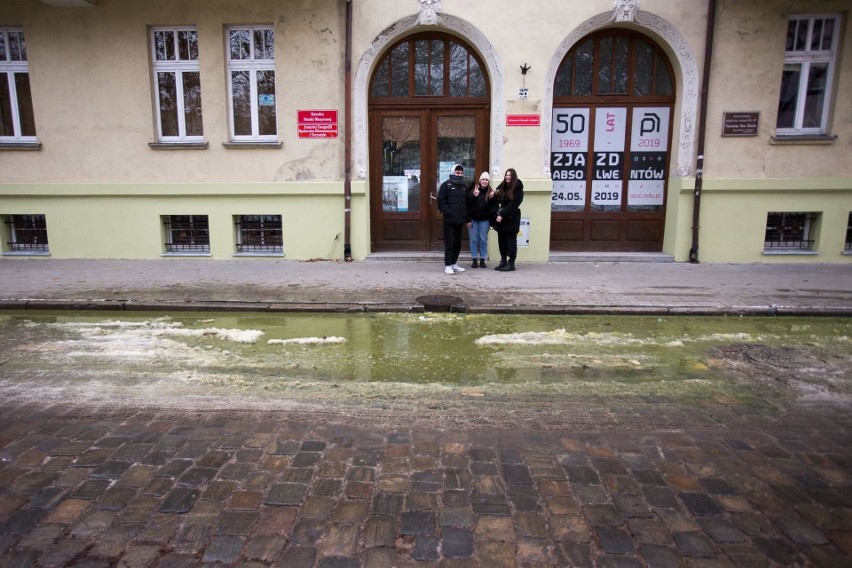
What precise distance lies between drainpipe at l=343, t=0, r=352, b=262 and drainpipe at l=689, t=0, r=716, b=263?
6.50m

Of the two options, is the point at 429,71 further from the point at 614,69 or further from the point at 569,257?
the point at 569,257

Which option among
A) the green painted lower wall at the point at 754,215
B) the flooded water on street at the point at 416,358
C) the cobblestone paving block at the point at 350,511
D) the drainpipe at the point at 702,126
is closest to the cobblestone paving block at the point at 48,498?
the flooded water on street at the point at 416,358

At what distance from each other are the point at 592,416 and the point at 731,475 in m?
1.07

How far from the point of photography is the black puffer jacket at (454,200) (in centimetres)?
992

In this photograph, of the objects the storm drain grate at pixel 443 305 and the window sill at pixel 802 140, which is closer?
the storm drain grate at pixel 443 305

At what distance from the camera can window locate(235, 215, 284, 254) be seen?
1149 cm

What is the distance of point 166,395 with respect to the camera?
4.82 metres

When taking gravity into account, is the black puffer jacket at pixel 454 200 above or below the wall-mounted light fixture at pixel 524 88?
below

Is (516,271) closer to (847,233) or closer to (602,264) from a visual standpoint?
(602,264)

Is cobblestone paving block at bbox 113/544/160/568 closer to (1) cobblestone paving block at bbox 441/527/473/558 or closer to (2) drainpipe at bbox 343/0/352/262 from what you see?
(1) cobblestone paving block at bbox 441/527/473/558

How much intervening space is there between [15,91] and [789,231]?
610 inches

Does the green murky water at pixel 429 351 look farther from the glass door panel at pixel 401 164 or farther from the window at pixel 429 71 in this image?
the window at pixel 429 71

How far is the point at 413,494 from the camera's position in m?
3.37

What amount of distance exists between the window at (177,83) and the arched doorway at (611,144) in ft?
23.0
